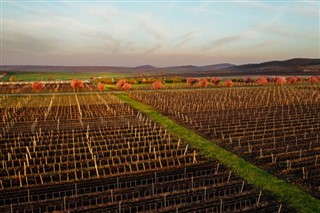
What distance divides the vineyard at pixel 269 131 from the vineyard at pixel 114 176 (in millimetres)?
2367

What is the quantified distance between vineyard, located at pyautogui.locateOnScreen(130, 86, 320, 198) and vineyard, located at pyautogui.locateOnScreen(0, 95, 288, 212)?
2.37 metres

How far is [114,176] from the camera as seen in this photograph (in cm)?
1833

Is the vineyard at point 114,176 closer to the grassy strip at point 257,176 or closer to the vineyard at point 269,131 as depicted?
the grassy strip at point 257,176

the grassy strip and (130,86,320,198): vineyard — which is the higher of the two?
(130,86,320,198): vineyard

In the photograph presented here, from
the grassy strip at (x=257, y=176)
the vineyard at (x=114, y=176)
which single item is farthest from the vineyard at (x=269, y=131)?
the vineyard at (x=114, y=176)

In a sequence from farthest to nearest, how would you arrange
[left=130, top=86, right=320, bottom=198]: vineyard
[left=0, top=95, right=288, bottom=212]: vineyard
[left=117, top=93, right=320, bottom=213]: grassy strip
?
1. [left=130, top=86, right=320, bottom=198]: vineyard
2. [left=117, top=93, right=320, bottom=213]: grassy strip
3. [left=0, top=95, right=288, bottom=212]: vineyard

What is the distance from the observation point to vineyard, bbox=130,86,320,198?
1955 cm

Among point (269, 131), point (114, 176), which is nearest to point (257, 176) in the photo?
point (114, 176)

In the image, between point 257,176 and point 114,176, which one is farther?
point 114,176

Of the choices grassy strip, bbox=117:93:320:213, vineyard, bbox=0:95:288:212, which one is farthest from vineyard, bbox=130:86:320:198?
vineyard, bbox=0:95:288:212

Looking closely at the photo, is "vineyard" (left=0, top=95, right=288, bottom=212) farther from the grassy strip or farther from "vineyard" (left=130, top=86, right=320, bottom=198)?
"vineyard" (left=130, top=86, right=320, bottom=198)

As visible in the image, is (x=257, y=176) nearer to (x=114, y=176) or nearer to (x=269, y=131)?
(x=114, y=176)

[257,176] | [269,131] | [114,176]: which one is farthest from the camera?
[269,131]

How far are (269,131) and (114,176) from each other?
17273mm
